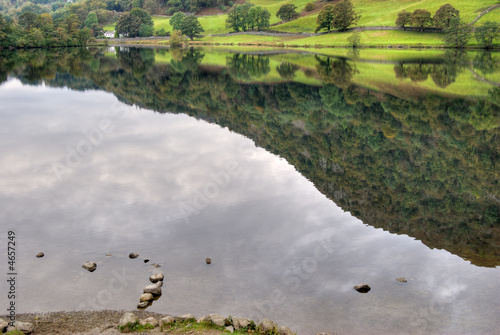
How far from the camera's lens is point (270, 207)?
2809 centimetres

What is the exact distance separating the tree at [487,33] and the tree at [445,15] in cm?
1831

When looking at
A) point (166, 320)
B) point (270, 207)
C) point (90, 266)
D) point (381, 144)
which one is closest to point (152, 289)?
point (166, 320)

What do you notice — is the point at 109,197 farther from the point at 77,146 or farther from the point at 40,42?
the point at 40,42

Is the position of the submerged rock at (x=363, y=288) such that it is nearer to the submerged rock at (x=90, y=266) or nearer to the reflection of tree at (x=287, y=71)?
the submerged rock at (x=90, y=266)

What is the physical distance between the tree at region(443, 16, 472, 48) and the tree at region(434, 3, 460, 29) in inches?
372

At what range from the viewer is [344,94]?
63125 mm

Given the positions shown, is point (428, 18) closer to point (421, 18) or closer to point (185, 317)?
point (421, 18)

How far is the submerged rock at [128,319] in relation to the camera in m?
15.1

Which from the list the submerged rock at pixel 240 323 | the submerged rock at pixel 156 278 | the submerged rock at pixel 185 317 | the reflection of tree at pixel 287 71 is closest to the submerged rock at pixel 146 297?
the submerged rock at pixel 156 278

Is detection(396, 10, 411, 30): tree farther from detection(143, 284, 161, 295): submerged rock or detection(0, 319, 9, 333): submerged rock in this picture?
detection(0, 319, 9, 333): submerged rock

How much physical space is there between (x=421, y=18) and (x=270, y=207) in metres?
164

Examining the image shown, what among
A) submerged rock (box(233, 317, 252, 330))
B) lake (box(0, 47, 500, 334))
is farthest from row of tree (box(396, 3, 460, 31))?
submerged rock (box(233, 317, 252, 330))

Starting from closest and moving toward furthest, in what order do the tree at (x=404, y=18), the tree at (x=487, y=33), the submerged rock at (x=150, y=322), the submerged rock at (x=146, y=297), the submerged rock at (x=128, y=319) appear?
the submerged rock at (x=128, y=319), the submerged rock at (x=150, y=322), the submerged rock at (x=146, y=297), the tree at (x=487, y=33), the tree at (x=404, y=18)

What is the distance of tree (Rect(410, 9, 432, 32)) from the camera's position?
163 m
